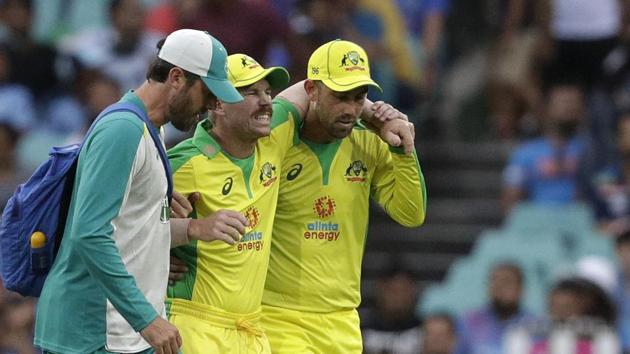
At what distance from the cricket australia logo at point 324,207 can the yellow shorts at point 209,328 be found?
733 mm

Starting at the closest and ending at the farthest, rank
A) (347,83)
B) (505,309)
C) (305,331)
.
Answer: (347,83)
(305,331)
(505,309)

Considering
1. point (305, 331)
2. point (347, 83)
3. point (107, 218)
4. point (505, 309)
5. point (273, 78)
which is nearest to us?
point (107, 218)

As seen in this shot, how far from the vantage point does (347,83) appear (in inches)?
286

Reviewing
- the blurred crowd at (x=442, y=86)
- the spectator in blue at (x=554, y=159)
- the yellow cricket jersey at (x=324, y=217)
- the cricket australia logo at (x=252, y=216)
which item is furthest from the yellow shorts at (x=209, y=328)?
the spectator in blue at (x=554, y=159)

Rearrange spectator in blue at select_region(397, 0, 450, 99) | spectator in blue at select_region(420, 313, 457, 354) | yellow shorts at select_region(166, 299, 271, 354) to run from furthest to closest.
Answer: spectator in blue at select_region(397, 0, 450, 99) < spectator in blue at select_region(420, 313, 457, 354) < yellow shorts at select_region(166, 299, 271, 354)

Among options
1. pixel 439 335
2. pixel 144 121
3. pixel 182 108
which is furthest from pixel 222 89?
pixel 439 335

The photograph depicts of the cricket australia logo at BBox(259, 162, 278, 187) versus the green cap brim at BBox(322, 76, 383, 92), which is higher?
the green cap brim at BBox(322, 76, 383, 92)

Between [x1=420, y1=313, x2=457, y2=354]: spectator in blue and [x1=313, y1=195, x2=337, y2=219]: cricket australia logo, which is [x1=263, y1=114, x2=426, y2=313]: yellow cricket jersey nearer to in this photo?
[x1=313, y1=195, x2=337, y2=219]: cricket australia logo

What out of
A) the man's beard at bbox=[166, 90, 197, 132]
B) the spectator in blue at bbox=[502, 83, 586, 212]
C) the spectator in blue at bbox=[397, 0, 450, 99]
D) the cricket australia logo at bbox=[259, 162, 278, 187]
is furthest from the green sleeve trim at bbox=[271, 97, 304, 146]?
the spectator in blue at bbox=[397, 0, 450, 99]

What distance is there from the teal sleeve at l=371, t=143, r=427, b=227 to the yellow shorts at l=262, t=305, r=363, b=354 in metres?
0.60

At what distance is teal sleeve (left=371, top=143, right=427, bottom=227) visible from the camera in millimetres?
7492

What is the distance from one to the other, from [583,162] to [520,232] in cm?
78

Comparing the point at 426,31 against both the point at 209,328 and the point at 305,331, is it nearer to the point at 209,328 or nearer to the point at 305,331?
the point at 305,331

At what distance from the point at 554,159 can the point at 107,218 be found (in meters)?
7.50
